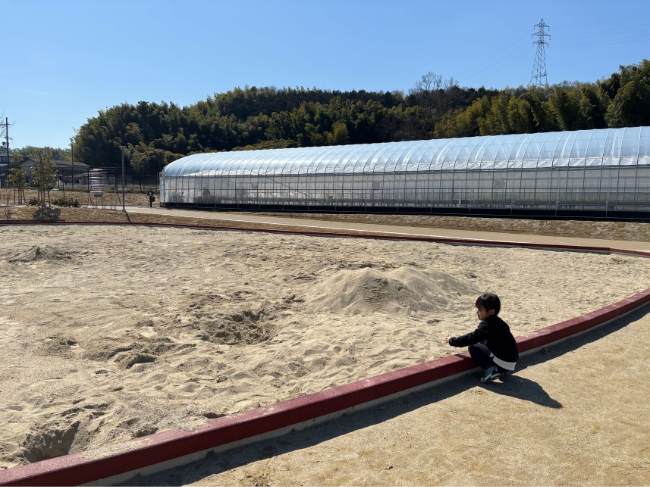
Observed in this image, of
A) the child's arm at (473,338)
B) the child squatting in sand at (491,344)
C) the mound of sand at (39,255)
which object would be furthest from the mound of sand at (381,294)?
the mound of sand at (39,255)

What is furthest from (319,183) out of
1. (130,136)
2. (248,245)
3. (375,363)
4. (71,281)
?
(130,136)

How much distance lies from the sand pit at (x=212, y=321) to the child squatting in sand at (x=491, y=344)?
63 cm

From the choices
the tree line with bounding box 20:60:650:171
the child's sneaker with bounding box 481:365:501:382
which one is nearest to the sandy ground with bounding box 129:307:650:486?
the child's sneaker with bounding box 481:365:501:382

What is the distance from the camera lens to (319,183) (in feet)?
123

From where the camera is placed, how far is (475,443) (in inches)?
155

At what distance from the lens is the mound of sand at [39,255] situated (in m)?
11.7

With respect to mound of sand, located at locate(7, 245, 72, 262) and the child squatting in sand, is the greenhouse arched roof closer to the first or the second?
mound of sand, located at locate(7, 245, 72, 262)

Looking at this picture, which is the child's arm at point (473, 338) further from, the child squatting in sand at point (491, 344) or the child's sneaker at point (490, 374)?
the child's sneaker at point (490, 374)

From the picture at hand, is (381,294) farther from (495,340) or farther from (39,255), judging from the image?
(39,255)

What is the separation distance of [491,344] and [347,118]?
7430 centimetres

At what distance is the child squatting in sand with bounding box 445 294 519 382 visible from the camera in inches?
209

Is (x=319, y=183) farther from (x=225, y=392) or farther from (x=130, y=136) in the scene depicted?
(x=130, y=136)

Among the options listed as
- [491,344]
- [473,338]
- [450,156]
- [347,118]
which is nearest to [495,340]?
[491,344]

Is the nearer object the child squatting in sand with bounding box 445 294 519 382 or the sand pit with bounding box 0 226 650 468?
the sand pit with bounding box 0 226 650 468
